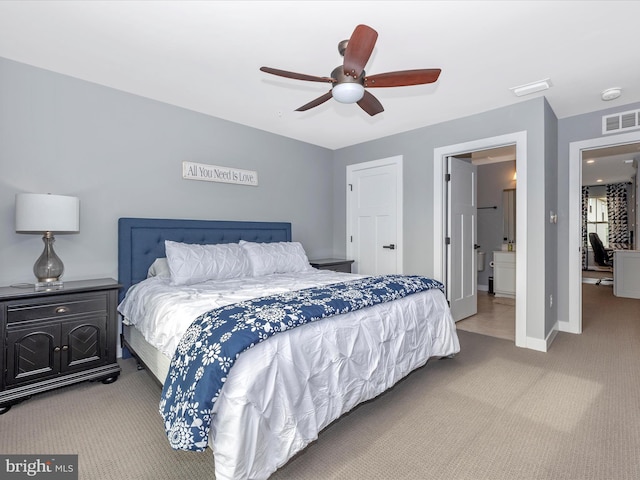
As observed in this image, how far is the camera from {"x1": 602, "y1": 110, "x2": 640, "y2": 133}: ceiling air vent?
3.41 meters

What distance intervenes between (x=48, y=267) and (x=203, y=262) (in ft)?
3.75

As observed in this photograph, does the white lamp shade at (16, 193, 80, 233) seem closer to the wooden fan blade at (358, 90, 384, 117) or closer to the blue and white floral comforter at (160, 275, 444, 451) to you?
the blue and white floral comforter at (160, 275, 444, 451)

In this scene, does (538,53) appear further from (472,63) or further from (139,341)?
(139,341)

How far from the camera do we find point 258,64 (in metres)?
2.67

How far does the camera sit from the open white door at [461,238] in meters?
4.14

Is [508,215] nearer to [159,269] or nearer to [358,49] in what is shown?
[358,49]

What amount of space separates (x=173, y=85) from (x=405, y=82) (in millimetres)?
2130

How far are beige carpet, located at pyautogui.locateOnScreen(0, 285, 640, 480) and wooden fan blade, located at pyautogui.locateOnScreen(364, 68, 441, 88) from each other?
7.22ft

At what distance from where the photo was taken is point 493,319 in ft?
14.6

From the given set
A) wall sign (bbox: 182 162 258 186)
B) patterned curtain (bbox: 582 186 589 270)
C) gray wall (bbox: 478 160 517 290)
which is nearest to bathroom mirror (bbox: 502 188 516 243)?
gray wall (bbox: 478 160 517 290)

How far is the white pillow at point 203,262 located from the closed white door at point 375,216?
210 centimetres

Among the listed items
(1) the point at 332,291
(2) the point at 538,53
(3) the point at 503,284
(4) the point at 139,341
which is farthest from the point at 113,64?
(3) the point at 503,284

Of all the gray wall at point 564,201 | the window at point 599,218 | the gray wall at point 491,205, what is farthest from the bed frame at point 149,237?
the window at point 599,218

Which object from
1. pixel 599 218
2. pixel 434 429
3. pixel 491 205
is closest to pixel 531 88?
pixel 434 429
